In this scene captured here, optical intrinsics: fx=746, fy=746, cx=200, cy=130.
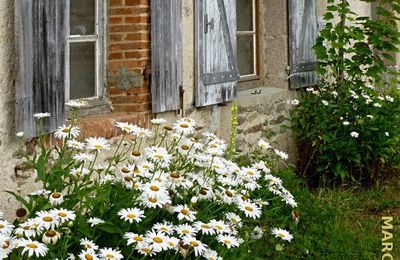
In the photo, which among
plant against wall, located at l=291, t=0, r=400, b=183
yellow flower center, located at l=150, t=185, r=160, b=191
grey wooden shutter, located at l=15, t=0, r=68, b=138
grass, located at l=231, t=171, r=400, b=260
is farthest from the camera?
plant against wall, located at l=291, t=0, r=400, b=183

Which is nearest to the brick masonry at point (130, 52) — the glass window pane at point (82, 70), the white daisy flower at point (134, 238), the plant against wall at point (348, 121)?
the glass window pane at point (82, 70)

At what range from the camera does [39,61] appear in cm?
405

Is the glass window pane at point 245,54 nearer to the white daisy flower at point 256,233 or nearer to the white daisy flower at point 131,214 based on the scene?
the white daisy flower at point 256,233

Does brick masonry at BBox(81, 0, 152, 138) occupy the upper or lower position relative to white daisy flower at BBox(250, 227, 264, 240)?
upper

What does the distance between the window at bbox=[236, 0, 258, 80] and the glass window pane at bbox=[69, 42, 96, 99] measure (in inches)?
85.5

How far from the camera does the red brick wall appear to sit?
16.7 feet

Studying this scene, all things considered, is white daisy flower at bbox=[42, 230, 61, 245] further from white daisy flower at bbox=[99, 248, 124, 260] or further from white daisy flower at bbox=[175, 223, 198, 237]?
white daisy flower at bbox=[175, 223, 198, 237]

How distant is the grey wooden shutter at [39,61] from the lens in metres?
3.90

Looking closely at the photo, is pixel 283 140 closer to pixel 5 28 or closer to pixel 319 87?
pixel 319 87

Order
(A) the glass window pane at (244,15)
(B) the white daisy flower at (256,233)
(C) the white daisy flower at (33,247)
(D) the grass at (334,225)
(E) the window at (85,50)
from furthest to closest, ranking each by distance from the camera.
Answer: (A) the glass window pane at (244,15), (E) the window at (85,50), (D) the grass at (334,225), (B) the white daisy flower at (256,233), (C) the white daisy flower at (33,247)

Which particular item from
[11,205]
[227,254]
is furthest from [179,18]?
[227,254]

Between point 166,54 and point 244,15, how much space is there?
198 centimetres

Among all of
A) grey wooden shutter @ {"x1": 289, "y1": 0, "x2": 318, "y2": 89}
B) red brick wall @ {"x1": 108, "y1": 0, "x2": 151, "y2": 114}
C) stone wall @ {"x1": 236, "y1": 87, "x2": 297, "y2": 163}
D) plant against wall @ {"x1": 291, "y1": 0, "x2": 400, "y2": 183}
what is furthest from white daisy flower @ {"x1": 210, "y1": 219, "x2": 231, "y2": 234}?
grey wooden shutter @ {"x1": 289, "y1": 0, "x2": 318, "y2": 89}

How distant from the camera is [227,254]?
3.48 m
